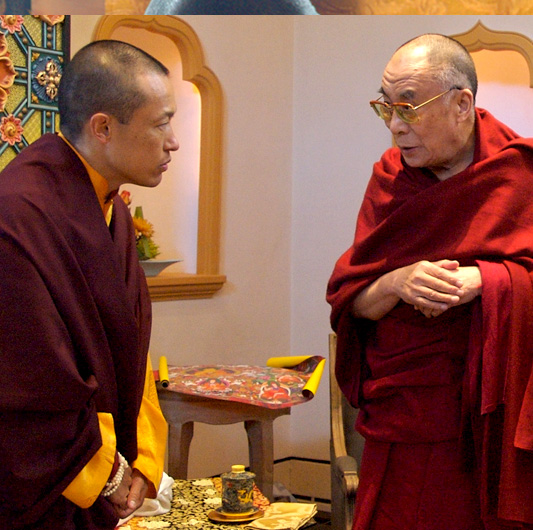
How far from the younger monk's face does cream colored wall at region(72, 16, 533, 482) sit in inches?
103

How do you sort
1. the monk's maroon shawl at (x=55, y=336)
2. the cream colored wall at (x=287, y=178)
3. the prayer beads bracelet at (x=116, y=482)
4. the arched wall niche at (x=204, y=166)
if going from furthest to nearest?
the cream colored wall at (x=287, y=178) < the arched wall niche at (x=204, y=166) < the prayer beads bracelet at (x=116, y=482) < the monk's maroon shawl at (x=55, y=336)

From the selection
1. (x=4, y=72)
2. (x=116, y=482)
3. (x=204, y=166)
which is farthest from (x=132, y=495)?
(x=204, y=166)

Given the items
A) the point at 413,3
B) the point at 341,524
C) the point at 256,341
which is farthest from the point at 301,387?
the point at 413,3

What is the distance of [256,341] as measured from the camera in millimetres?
4598

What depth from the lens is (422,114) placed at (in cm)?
178

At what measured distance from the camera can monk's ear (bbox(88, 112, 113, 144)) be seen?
5.29 feet

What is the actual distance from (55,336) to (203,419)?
200 cm

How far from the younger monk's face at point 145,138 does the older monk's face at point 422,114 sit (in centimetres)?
50

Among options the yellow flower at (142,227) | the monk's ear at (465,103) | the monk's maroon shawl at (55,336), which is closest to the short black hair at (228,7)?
the monk's maroon shawl at (55,336)

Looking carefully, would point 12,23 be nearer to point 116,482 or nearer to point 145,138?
point 145,138

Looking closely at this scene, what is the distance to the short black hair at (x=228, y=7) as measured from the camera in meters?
0.59

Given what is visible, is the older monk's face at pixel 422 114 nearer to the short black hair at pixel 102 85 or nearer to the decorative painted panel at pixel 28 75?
the short black hair at pixel 102 85

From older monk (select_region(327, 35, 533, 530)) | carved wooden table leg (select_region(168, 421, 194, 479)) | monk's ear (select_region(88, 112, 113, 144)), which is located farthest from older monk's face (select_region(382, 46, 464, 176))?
carved wooden table leg (select_region(168, 421, 194, 479))

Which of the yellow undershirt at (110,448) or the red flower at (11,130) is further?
the red flower at (11,130)
